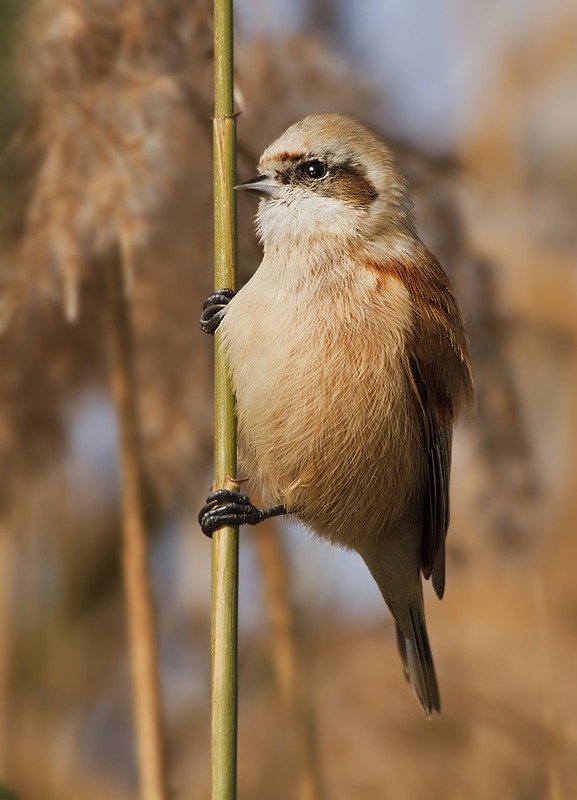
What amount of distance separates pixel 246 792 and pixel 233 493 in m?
1.62

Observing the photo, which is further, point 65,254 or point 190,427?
point 190,427

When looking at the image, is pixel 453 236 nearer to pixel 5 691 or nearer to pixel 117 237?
pixel 117 237

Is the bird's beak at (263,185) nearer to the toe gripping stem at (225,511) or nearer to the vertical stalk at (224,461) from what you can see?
the vertical stalk at (224,461)

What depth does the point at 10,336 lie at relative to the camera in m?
2.57

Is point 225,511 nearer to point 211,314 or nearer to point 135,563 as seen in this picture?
point 211,314

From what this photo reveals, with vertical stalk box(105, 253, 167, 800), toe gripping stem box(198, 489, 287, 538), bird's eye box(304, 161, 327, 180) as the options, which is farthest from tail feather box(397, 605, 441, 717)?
bird's eye box(304, 161, 327, 180)

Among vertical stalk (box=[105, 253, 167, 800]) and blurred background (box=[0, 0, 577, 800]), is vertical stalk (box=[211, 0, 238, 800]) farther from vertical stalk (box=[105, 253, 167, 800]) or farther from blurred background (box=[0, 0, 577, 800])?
vertical stalk (box=[105, 253, 167, 800])

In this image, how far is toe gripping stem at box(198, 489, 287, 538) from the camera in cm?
163

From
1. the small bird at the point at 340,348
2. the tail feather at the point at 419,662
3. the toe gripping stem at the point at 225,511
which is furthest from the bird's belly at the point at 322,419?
the tail feather at the point at 419,662

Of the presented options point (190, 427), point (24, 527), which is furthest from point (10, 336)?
point (24, 527)

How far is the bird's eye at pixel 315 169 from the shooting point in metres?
2.00

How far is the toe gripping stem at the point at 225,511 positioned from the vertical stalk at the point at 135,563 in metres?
0.56

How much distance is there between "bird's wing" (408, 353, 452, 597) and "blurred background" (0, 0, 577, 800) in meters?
0.23

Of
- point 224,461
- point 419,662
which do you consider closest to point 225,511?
point 224,461
